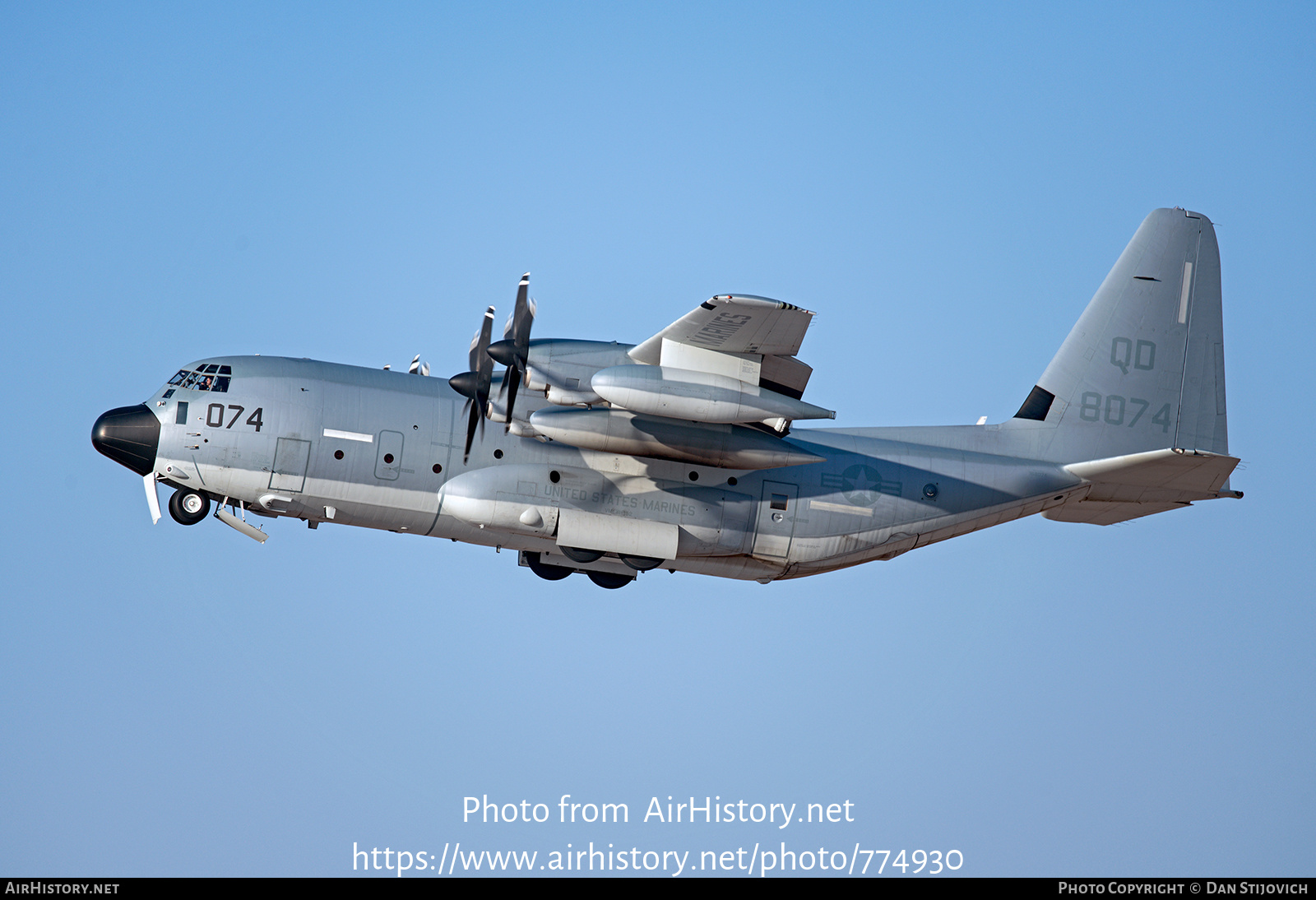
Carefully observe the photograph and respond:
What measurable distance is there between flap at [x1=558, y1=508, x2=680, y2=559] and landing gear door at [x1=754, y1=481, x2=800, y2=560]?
153 cm

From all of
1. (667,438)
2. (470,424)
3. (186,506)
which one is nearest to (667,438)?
(667,438)

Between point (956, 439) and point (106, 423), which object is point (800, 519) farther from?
point (106, 423)

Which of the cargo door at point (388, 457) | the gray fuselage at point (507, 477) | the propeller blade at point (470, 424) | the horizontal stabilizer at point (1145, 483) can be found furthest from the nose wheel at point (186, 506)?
the horizontal stabilizer at point (1145, 483)

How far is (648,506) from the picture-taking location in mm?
19328

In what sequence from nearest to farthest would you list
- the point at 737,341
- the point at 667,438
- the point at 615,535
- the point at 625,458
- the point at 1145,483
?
the point at 737,341, the point at 667,438, the point at 615,535, the point at 625,458, the point at 1145,483

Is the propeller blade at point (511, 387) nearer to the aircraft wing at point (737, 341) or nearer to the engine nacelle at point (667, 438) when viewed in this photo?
the engine nacelle at point (667, 438)

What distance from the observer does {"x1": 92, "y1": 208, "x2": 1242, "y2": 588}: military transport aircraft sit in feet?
57.5

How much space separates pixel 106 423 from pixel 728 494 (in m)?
9.29

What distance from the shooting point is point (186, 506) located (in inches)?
738

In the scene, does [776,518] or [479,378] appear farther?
[776,518]

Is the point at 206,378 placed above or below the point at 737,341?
below

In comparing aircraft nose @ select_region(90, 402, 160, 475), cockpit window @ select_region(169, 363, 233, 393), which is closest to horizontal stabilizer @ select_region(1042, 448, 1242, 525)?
cockpit window @ select_region(169, 363, 233, 393)

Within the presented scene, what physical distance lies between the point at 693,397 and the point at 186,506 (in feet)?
25.4

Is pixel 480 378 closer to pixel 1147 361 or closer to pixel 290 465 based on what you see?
pixel 290 465
